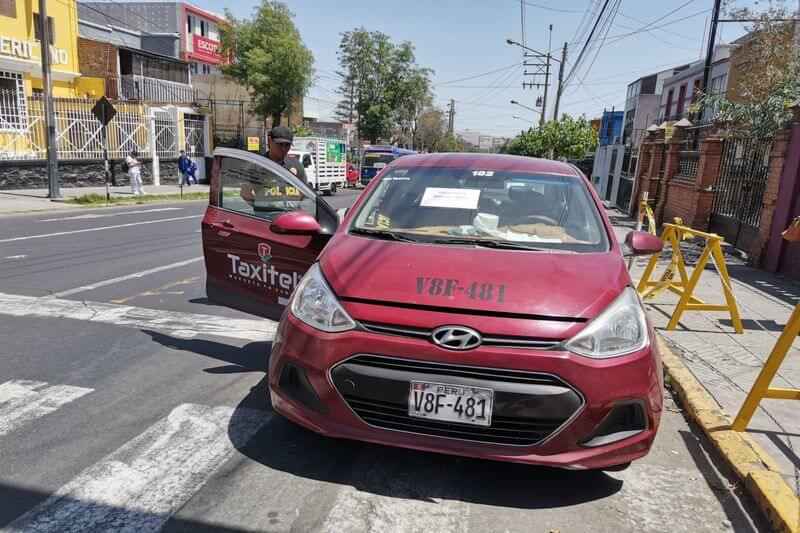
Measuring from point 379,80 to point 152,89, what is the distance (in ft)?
83.9

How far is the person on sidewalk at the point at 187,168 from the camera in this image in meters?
27.1

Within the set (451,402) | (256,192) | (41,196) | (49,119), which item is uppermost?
(49,119)

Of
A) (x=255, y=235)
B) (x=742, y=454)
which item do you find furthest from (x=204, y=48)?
(x=742, y=454)

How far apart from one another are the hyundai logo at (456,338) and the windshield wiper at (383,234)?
35.9 inches

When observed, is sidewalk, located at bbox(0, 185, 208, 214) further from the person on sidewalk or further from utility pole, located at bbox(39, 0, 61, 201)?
the person on sidewalk

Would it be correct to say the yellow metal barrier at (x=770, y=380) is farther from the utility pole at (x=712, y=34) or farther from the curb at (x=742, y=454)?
the utility pole at (x=712, y=34)

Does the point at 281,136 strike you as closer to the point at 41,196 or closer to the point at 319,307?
the point at 319,307

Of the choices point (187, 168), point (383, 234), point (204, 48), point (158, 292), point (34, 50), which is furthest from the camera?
point (204, 48)

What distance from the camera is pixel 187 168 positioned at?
2753cm

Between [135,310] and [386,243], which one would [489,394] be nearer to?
[386,243]

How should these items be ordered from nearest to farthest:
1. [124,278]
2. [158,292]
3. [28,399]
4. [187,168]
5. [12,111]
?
[28,399] < [158,292] < [124,278] < [12,111] < [187,168]

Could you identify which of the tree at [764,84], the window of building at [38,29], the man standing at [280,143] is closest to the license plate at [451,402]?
the man standing at [280,143]

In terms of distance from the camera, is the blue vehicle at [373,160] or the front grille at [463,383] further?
the blue vehicle at [373,160]

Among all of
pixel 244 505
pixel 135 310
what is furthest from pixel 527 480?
pixel 135 310
